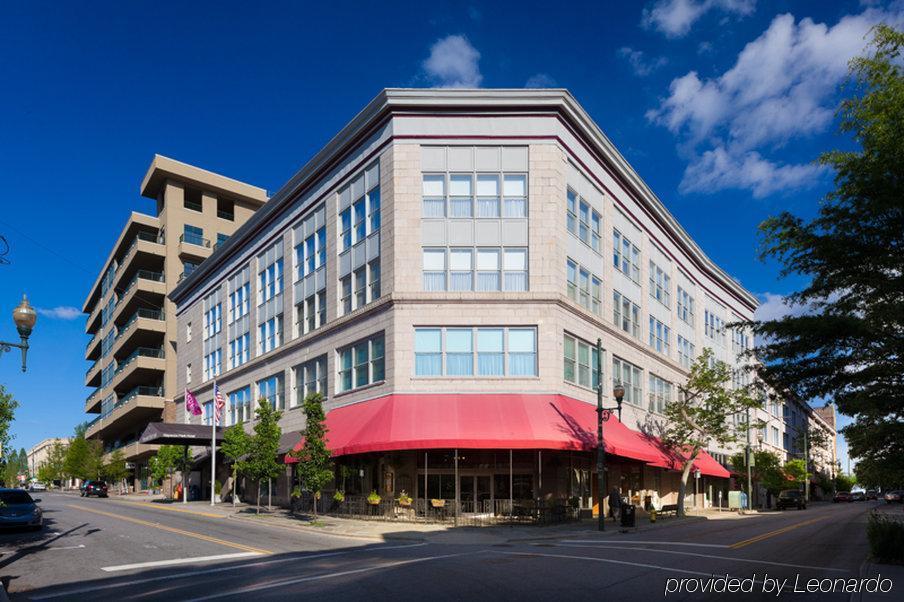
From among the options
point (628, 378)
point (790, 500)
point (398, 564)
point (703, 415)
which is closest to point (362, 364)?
point (628, 378)

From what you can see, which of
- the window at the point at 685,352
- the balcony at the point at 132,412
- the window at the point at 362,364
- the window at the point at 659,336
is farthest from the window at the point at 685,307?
the balcony at the point at 132,412

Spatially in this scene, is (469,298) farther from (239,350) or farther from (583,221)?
(239,350)

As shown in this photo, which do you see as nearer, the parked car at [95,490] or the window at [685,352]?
the window at [685,352]

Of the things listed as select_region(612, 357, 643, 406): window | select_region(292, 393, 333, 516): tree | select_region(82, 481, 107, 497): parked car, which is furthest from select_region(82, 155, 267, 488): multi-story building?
select_region(612, 357, 643, 406): window

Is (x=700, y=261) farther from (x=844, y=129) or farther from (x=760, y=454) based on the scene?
(x=844, y=129)

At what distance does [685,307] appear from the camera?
5594 cm

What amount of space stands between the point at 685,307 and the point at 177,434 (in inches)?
1439

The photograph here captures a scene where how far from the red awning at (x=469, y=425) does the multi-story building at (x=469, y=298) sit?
0.08 m

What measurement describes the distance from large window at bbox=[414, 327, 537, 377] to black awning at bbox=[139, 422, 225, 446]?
21561mm

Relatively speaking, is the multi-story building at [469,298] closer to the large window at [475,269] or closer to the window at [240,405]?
the large window at [475,269]

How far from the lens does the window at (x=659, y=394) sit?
4661 cm

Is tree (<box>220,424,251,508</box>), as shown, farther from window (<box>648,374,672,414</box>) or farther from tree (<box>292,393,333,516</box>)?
window (<box>648,374,672,414</box>)

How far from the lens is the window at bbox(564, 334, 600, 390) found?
35219 millimetres

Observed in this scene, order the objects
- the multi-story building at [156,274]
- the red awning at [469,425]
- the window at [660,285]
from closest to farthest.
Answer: the red awning at [469,425] → the window at [660,285] → the multi-story building at [156,274]
